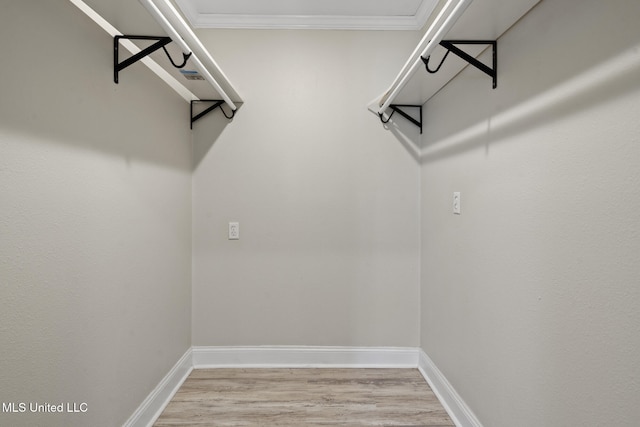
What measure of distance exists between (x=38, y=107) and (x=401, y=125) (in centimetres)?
186

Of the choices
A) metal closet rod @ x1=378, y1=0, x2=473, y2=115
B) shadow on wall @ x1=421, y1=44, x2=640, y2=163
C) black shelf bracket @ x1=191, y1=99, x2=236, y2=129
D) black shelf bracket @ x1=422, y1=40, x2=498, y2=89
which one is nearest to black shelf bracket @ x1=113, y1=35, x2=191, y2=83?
black shelf bracket @ x1=191, y1=99, x2=236, y2=129

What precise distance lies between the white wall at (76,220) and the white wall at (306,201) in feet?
1.56

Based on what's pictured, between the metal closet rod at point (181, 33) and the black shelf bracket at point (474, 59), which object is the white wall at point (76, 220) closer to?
the metal closet rod at point (181, 33)

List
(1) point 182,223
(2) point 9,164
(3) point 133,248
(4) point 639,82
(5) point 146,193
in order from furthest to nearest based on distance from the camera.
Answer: (1) point 182,223
(5) point 146,193
(3) point 133,248
(2) point 9,164
(4) point 639,82

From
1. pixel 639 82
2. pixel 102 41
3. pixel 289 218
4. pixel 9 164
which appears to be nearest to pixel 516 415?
pixel 639 82

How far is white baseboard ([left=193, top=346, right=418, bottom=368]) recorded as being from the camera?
Answer: 7.08 ft

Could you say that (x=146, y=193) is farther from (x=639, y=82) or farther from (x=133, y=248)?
(x=639, y=82)

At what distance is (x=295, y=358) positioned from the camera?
216 centimetres

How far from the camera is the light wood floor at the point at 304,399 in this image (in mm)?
1632

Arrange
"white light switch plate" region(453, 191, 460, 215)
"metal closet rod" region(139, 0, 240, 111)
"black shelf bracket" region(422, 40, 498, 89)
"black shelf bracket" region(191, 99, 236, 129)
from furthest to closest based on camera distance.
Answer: "black shelf bracket" region(191, 99, 236, 129), "white light switch plate" region(453, 191, 460, 215), "black shelf bracket" region(422, 40, 498, 89), "metal closet rod" region(139, 0, 240, 111)

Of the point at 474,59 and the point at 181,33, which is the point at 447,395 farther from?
the point at 181,33

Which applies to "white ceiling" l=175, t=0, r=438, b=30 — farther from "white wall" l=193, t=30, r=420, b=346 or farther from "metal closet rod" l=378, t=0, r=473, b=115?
"metal closet rod" l=378, t=0, r=473, b=115

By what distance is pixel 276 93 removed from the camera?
7.07 ft

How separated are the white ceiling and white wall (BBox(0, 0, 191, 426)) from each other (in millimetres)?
721
